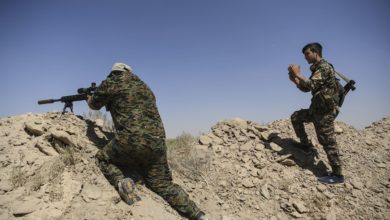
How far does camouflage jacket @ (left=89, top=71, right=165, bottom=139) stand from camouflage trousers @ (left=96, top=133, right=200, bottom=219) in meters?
0.19

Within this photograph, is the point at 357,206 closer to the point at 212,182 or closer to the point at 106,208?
the point at 212,182

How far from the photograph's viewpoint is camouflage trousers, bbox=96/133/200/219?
4.04 m

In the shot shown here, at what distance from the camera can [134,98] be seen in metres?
4.24

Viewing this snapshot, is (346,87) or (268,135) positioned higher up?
(346,87)

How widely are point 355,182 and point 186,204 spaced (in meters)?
3.61

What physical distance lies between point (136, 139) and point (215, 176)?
7.32ft

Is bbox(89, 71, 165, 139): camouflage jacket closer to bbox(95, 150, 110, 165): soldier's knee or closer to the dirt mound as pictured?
bbox(95, 150, 110, 165): soldier's knee

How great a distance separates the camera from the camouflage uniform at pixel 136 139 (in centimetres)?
404

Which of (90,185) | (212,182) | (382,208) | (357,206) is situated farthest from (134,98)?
(382,208)

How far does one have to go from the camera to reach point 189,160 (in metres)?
5.61

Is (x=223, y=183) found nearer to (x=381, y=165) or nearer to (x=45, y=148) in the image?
(x=45, y=148)

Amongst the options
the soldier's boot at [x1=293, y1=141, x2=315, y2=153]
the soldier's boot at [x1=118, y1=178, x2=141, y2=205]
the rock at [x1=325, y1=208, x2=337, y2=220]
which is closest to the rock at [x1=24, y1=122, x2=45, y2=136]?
the soldier's boot at [x1=118, y1=178, x2=141, y2=205]

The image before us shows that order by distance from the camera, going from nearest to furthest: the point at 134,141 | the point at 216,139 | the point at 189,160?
the point at 134,141 → the point at 189,160 → the point at 216,139

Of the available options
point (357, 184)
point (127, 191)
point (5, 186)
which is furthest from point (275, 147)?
point (5, 186)
